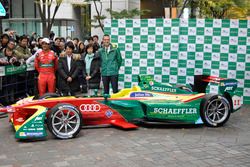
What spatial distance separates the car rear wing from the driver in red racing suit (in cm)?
348

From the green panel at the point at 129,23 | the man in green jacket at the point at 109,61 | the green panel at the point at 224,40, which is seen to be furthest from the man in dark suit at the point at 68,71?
the green panel at the point at 224,40

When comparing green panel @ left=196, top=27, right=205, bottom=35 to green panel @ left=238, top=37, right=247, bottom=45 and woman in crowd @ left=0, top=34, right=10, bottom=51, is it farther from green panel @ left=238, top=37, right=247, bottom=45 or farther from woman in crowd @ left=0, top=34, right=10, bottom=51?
woman in crowd @ left=0, top=34, right=10, bottom=51

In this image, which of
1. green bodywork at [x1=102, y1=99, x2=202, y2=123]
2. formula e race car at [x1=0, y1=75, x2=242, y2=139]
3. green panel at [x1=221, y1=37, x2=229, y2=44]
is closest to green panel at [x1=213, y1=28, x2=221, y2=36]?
green panel at [x1=221, y1=37, x2=229, y2=44]

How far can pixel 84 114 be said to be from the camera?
300 inches

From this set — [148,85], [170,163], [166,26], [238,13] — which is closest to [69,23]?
[238,13]

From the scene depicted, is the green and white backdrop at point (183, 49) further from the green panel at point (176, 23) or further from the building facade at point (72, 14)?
the building facade at point (72, 14)

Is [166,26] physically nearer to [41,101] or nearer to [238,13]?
[41,101]

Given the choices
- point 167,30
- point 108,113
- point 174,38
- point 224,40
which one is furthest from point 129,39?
point 108,113

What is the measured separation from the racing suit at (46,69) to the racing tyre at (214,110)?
12.6 feet

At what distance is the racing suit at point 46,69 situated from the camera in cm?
950

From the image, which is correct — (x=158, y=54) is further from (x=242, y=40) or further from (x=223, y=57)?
(x=242, y=40)

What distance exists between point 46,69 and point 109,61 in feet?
5.14

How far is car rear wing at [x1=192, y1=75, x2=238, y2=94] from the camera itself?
8.48 metres

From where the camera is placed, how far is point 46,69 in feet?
31.4
